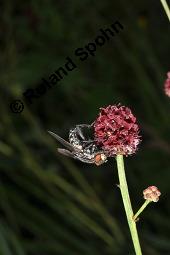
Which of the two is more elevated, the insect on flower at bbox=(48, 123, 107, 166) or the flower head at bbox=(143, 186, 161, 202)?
the insect on flower at bbox=(48, 123, 107, 166)

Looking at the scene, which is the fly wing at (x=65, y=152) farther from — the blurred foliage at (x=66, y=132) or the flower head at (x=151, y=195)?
the blurred foliage at (x=66, y=132)

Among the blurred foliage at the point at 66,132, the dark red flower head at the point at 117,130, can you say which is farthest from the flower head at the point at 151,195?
the blurred foliage at the point at 66,132

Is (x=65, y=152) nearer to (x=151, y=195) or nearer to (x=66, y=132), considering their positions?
(x=151, y=195)

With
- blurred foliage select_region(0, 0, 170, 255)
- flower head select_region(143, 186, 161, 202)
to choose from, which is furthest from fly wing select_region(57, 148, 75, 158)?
blurred foliage select_region(0, 0, 170, 255)

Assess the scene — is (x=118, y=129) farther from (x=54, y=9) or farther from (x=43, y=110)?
(x=43, y=110)

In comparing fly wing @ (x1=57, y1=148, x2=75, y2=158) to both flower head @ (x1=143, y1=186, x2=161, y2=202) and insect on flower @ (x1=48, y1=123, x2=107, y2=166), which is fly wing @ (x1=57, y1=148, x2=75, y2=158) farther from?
flower head @ (x1=143, y1=186, x2=161, y2=202)

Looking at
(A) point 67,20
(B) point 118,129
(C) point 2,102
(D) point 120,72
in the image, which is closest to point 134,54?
(D) point 120,72
